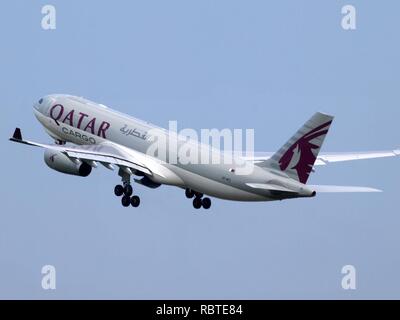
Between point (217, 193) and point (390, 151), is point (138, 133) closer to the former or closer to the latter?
point (217, 193)

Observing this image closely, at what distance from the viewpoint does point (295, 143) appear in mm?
90000

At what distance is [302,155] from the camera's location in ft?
295

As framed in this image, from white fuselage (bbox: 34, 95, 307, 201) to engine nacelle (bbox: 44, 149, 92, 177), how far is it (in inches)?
93.6

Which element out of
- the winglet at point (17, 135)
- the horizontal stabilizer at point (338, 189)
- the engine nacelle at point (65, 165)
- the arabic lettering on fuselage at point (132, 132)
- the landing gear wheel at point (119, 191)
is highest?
the arabic lettering on fuselage at point (132, 132)

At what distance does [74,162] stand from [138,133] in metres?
4.77

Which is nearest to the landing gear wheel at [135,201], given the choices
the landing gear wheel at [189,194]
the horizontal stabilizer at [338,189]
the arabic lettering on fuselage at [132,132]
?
the arabic lettering on fuselage at [132,132]

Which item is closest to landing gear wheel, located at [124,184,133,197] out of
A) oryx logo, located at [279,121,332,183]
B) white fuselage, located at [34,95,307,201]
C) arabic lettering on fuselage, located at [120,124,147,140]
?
white fuselage, located at [34,95,307,201]

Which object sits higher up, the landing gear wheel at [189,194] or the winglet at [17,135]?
the winglet at [17,135]

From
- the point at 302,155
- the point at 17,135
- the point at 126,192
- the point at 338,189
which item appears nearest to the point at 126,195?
the point at 126,192

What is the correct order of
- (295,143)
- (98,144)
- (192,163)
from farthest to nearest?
1. (98,144)
2. (192,163)
3. (295,143)

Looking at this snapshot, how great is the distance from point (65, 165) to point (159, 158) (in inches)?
276

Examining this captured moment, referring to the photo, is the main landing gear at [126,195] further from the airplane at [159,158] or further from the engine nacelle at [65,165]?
the engine nacelle at [65,165]

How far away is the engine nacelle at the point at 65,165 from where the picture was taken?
10125 cm

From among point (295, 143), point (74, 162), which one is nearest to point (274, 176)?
point (295, 143)
